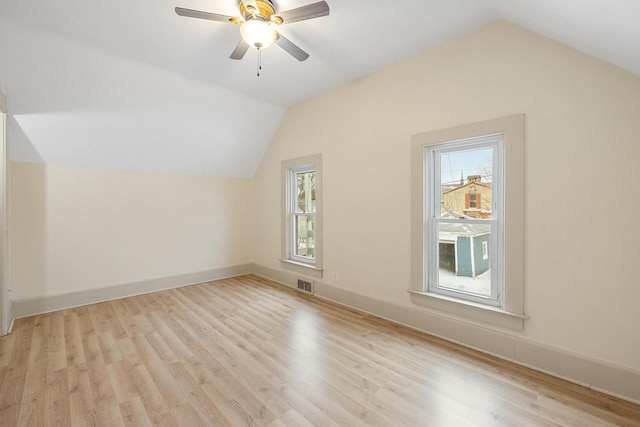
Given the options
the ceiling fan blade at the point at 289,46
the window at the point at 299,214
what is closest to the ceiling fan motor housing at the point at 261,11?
the ceiling fan blade at the point at 289,46

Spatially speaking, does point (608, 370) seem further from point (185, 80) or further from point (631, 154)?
point (185, 80)

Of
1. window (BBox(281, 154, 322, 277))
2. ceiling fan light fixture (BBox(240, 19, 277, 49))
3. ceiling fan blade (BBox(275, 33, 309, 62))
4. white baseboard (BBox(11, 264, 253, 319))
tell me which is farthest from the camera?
window (BBox(281, 154, 322, 277))

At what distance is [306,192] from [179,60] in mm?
2427

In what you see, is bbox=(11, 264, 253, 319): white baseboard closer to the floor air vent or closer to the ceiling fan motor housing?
the floor air vent

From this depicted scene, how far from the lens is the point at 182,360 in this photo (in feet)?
7.91

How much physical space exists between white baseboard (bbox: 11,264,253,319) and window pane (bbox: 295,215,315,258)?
1.42 metres

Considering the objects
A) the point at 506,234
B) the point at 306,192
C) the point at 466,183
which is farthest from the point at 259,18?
the point at 306,192

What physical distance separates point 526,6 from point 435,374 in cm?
273

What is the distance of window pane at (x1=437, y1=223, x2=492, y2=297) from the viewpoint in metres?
2.63

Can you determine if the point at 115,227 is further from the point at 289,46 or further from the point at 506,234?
the point at 506,234

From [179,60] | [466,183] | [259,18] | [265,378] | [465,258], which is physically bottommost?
[265,378]

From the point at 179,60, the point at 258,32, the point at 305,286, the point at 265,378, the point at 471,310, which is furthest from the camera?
the point at 305,286

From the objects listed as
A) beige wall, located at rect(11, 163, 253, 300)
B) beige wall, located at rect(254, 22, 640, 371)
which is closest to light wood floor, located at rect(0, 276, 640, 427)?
beige wall, located at rect(254, 22, 640, 371)

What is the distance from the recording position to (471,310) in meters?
2.60
